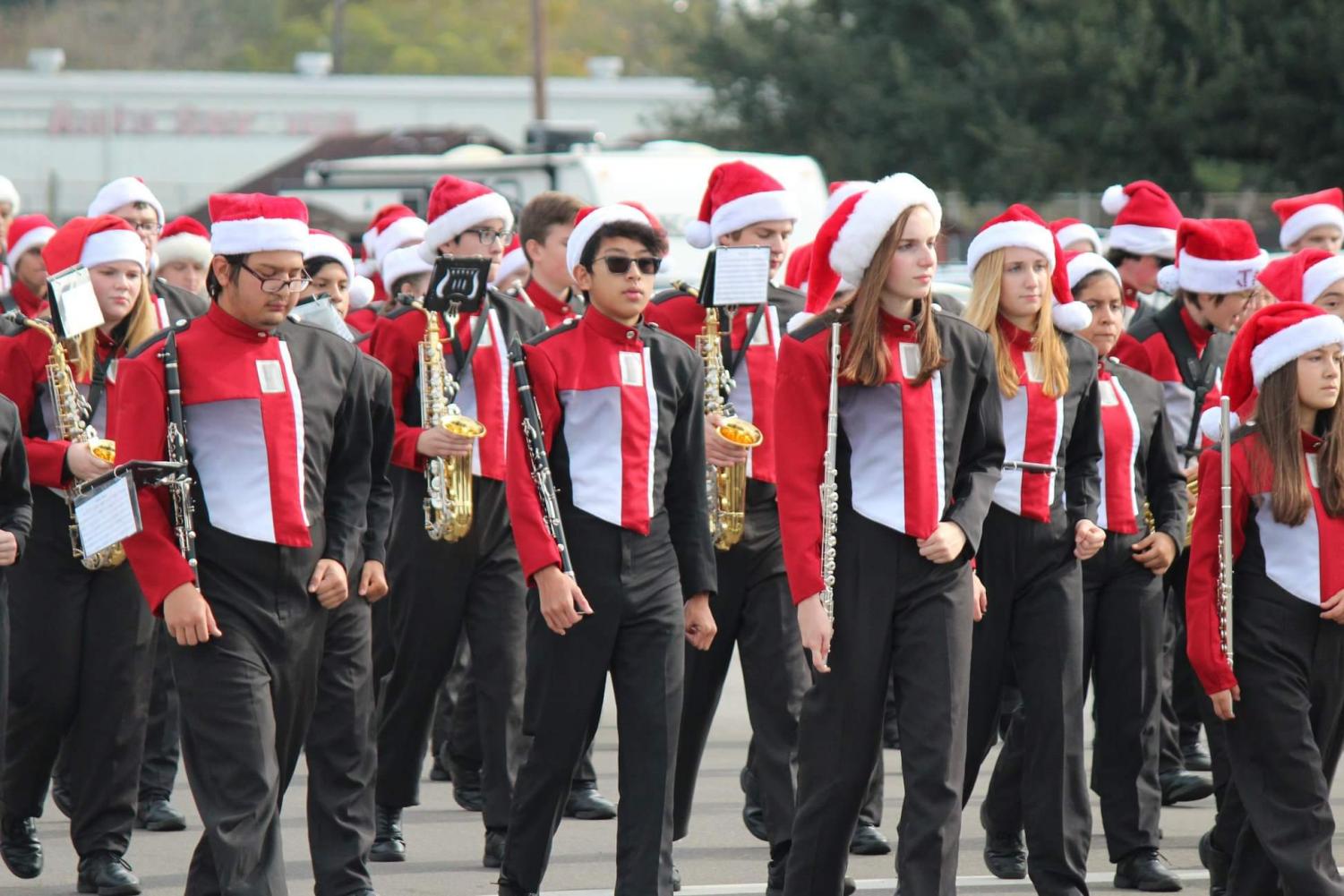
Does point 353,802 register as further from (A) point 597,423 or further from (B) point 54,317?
(B) point 54,317

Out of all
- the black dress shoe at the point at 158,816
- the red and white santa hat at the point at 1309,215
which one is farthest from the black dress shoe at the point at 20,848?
the red and white santa hat at the point at 1309,215

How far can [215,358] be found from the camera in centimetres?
653

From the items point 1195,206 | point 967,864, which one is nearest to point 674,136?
point 1195,206

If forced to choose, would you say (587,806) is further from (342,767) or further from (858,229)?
(858,229)

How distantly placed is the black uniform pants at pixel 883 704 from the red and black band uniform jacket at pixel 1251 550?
0.86m

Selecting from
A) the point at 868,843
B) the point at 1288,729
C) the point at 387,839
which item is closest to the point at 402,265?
the point at 387,839

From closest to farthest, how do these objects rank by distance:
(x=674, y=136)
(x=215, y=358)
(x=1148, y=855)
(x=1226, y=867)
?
(x=215, y=358) → (x=1226, y=867) → (x=1148, y=855) → (x=674, y=136)

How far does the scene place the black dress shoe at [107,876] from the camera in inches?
309

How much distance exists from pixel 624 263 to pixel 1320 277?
2.55 meters

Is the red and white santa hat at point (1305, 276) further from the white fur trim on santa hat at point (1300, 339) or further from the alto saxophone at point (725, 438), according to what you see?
the alto saxophone at point (725, 438)

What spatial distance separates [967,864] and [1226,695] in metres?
1.76

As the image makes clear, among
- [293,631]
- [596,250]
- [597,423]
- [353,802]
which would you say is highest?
[596,250]

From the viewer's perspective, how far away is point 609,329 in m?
7.16

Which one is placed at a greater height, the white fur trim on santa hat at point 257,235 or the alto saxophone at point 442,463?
the white fur trim on santa hat at point 257,235
